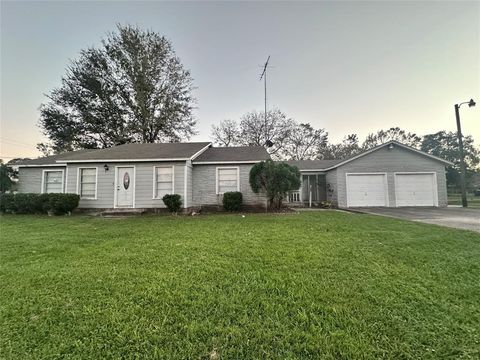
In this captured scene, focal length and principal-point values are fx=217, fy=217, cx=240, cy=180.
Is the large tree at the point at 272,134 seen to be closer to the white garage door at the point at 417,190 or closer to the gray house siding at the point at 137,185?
the white garage door at the point at 417,190

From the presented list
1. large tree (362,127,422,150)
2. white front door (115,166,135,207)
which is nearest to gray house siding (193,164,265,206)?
white front door (115,166,135,207)

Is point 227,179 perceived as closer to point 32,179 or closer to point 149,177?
point 149,177

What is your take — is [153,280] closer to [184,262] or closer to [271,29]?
[184,262]

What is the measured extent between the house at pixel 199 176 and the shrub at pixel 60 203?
0.79m

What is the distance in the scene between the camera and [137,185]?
11.3 metres

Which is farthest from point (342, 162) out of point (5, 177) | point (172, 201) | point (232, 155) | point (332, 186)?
point (5, 177)

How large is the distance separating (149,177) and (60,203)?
13.5 feet

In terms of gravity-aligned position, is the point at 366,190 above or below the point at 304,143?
below

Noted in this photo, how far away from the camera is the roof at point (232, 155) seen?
1209cm

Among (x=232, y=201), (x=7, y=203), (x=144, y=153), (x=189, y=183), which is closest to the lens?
(x=7, y=203)

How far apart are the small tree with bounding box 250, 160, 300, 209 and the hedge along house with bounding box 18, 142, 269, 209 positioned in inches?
41.9

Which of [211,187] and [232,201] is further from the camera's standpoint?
[211,187]

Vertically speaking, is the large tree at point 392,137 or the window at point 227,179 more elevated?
the large tree at point 392,137

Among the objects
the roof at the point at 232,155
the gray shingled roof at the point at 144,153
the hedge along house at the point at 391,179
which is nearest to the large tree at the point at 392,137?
the hedge along house at the point at 391,179
